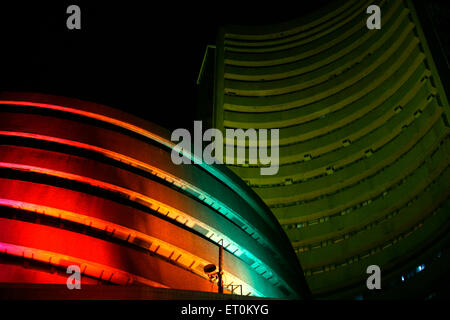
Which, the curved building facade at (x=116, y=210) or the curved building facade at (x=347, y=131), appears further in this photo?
the curved building facade at (x=347, y=131)

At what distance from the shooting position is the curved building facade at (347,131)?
42.9 m

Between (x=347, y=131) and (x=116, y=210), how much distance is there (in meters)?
37.4

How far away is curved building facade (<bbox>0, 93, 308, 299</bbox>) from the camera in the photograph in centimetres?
2116

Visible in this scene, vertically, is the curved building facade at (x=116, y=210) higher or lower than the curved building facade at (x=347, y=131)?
lower

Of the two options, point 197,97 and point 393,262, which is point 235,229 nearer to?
point 393,262

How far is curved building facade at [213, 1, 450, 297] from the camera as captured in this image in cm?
4288

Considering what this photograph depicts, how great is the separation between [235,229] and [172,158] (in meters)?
5.34

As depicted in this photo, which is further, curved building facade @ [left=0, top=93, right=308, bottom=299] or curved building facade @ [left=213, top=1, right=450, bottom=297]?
curved building facade @ [left=213, top=1, right=450, bottom=297]

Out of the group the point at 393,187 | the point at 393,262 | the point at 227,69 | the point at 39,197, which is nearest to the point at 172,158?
the point at 39,197

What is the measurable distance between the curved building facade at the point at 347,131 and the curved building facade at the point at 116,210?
53.2 ft

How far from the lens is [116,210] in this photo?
23.3 metres

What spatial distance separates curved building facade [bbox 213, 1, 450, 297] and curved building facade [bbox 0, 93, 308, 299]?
Answer: 16220mm

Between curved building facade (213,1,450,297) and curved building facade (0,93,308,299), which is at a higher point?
curved building facade (213,1,450,297)

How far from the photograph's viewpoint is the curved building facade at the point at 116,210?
21.2 meters
